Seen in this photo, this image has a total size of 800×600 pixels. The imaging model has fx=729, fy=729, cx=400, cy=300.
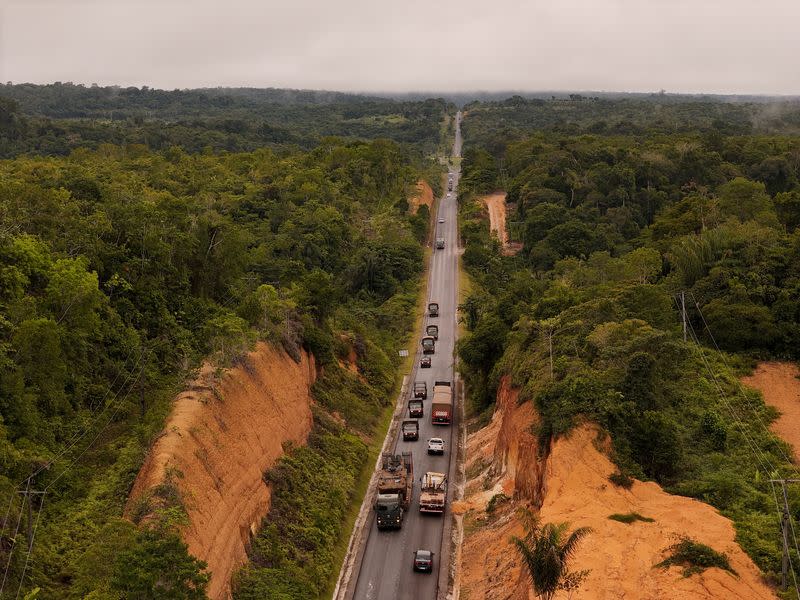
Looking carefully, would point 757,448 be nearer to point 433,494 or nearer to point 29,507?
point 433,494

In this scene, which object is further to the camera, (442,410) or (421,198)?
(421,198)

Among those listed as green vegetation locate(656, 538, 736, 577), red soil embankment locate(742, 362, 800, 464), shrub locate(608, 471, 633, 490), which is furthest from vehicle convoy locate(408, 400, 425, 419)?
green vegetation locate(656, 538, 736, 577)

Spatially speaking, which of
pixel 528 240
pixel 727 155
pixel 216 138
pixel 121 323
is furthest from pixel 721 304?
pixel 216 138

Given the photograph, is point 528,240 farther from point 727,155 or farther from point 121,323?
point 121,323

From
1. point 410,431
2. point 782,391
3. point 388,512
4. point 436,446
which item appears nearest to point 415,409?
point 410,431

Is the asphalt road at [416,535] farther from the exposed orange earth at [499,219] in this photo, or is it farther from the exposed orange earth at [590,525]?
the exposed orange earth at [499,219]

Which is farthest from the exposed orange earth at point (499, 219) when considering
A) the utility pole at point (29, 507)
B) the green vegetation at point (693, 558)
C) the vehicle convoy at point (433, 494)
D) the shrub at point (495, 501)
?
the utility pole at point (29, 507)
